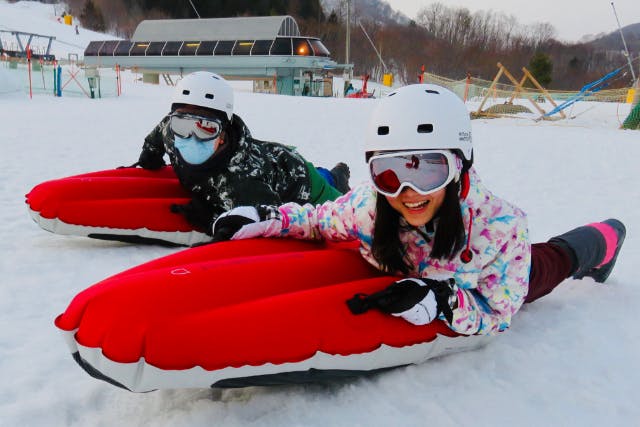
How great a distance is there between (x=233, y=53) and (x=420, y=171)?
2736 cm

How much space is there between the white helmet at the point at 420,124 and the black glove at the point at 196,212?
194 cm

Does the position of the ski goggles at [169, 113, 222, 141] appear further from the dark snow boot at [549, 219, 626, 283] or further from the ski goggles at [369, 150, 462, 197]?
the dark snow boot at [549, 219, 626, 283]

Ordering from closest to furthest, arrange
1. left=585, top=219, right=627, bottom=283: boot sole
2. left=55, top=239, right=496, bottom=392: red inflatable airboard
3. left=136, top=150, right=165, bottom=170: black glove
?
left=55, top=239, right=496, bottom=392: red inflatable airboard
left=585, top=219, right=627, bottom=283: boot sole
left=136, top=150, right=165, bottom=170: black glove

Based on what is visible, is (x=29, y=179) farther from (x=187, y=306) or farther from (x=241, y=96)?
(x=241, y=96)

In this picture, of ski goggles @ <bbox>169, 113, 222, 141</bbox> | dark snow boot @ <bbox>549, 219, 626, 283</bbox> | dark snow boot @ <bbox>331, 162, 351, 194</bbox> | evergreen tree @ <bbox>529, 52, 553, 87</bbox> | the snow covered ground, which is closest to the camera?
the snow covered ground

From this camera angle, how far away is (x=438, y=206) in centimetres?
195

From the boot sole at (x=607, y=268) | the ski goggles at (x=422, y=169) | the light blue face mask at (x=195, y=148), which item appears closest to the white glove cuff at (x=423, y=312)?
the ski goggles at (x=422, y=169)

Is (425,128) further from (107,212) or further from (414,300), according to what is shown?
(107,212)

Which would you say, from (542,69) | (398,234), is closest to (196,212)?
(398,234)

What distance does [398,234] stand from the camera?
209 centimetres

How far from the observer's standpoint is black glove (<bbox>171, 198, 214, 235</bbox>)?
143 inches

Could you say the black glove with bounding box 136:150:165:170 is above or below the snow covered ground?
above

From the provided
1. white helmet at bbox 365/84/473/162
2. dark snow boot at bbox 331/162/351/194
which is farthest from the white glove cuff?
dark snow boot at bbox 331/162/351/194

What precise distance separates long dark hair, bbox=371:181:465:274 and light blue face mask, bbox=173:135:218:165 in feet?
5.66
